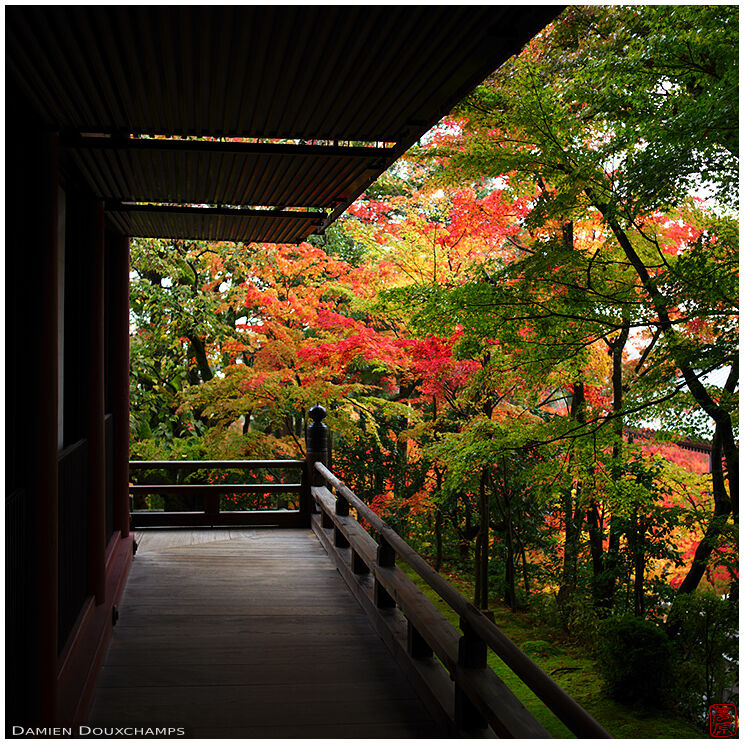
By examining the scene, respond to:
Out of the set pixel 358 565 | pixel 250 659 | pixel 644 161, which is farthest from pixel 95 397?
pixel 644 161

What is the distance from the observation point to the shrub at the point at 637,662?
5.68 m

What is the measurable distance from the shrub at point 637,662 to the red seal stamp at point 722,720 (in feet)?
1.22

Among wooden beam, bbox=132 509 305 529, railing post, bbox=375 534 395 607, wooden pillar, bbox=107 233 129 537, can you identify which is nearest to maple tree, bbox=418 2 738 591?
railing post, bbox=375 534 395 607

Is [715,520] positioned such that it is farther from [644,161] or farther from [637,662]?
[644,161]

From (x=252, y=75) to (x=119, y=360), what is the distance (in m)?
3.88

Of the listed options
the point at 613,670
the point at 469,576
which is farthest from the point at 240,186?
the point at 469,576

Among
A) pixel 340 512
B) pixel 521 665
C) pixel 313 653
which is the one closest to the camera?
pixel 521 665

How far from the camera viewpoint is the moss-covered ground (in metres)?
5.51

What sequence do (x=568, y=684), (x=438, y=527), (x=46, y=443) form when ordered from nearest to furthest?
(x=46, y=443)
(x=568, y=684)
(x=438, y=527)

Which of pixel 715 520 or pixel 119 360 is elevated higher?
pixel 119 360

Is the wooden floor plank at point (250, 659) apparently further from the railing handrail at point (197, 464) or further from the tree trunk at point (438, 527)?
the tree trunk at point (438, 527)

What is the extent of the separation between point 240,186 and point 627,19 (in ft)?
14.4

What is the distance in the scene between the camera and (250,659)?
3.97 metres

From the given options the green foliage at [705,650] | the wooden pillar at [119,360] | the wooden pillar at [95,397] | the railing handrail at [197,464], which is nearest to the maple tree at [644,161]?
the green foliage at [705,650]
